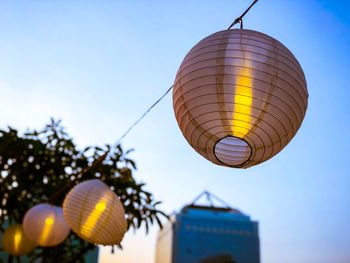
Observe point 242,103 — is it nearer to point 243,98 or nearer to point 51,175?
point 243,98

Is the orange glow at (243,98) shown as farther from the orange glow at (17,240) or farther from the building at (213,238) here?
the building at (213,238)

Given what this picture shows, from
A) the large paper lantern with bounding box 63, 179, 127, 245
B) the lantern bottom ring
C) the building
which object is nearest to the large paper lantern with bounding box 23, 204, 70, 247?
the large paper lantern with bounding box 63, 179, 127, 245

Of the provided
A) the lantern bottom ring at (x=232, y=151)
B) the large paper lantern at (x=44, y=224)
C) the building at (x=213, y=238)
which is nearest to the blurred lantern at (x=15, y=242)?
the large paper lantern at (x=44, y=224)

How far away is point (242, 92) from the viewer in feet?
4.39

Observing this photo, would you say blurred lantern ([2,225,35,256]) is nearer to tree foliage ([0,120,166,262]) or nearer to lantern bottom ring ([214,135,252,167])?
tree foliage ([0,120,166,262])

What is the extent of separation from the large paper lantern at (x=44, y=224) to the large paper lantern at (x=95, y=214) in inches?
36.3

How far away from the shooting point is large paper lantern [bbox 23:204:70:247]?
3.57 meters

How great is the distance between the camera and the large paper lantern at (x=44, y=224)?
141 inches

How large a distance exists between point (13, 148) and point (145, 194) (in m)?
1.83

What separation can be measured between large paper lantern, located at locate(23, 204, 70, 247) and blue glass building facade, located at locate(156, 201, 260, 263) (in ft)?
178

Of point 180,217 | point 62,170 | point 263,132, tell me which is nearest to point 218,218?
point 180,217

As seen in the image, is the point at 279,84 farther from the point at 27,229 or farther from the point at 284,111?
the point at 27,229

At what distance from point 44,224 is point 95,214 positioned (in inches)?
47.0

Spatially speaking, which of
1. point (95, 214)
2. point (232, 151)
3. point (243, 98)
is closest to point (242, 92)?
point (243, 98)
